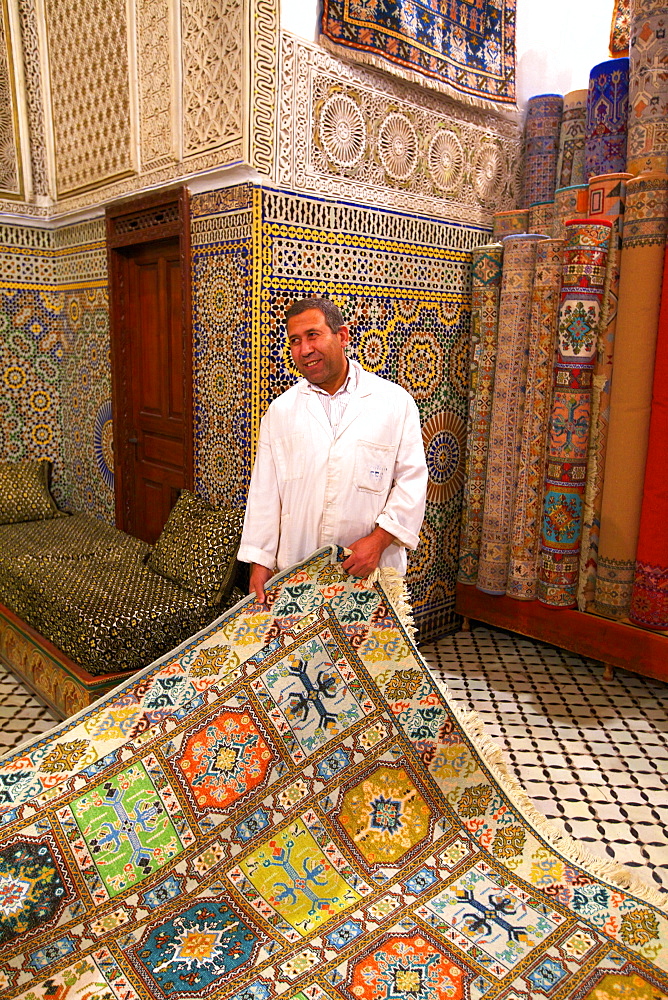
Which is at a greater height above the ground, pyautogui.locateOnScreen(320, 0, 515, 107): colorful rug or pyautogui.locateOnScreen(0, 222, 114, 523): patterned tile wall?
pyautogui.locateOnScreen(320, 0, 515, 107): colorful rug

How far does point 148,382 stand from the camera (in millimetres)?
3906

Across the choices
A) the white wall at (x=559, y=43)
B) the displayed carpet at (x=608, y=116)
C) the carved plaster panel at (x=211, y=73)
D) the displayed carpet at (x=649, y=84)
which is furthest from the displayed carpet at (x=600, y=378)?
the carved plaster panel at (x=211, y=73)

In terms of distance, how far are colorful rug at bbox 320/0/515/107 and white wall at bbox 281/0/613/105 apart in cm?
15

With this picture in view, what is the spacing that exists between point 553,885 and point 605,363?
224 cm

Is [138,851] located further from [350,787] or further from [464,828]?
[464,828]

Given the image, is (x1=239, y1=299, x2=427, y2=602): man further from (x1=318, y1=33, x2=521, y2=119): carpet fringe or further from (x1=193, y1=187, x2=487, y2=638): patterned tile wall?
(x1=318, y1=33, x2=521, y2=119): carpet fringe

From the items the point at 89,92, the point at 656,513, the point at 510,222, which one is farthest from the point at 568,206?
the point at 89,92

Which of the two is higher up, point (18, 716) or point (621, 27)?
point (621, 27)

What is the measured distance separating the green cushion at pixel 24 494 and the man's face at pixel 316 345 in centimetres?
266

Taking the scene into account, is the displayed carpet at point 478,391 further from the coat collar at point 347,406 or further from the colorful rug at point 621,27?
the coat collar at point 347,406

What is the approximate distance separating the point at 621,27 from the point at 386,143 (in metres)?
1.39

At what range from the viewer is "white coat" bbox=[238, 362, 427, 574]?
7.73ft

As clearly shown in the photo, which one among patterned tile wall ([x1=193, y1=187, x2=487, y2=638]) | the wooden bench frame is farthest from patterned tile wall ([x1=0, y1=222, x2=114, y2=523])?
patterned tile wall ([x1=193, y1=187, x2=487, y2=638])

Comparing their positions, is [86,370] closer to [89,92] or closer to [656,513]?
[89,92]
